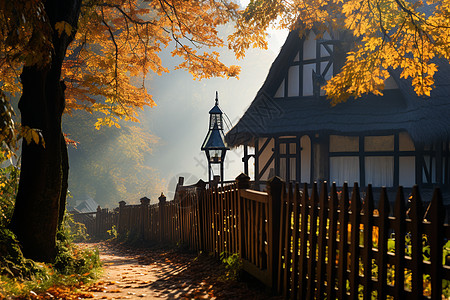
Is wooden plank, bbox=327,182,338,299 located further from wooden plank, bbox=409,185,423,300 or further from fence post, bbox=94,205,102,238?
fence post, bbox=94,205,102,238

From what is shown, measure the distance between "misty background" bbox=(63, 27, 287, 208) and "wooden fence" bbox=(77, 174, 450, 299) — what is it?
9707 millimetres

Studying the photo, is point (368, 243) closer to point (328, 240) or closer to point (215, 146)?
point (328, 240)

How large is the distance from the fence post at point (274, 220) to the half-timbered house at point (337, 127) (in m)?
11.6

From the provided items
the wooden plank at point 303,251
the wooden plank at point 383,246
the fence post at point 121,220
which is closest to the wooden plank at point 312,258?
the wooden plank at point 303,251

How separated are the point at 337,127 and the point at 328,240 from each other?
13370 mm

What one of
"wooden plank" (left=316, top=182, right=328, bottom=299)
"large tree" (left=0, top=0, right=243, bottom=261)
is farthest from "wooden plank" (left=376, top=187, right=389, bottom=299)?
"large tree" (left=0, top=0, right=243, bottom=261)

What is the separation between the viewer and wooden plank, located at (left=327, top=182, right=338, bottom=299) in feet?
13.9

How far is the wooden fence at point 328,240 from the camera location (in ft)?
10.9

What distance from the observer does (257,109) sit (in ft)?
64.9

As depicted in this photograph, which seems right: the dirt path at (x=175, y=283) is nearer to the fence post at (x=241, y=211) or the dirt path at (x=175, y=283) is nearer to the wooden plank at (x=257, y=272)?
the wooden plank at (x=257, y=272)

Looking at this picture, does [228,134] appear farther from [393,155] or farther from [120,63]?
[120,63]

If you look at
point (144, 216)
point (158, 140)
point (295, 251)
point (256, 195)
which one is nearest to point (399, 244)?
point (295, 251)

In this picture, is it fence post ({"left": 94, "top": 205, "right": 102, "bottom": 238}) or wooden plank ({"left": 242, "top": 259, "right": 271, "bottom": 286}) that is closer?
wooden plank ({"left": 242, "top": 259, "right": 271, "bottom": 286})

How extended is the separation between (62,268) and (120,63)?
22.8 feet
